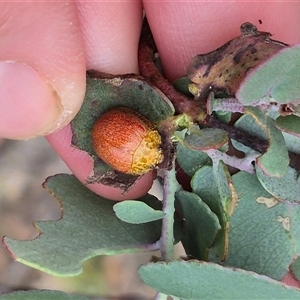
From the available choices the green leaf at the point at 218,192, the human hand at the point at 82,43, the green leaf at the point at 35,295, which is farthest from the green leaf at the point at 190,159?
the green leaf at the point at 35,295

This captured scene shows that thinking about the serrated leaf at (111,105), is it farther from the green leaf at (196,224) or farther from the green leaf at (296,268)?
the green leaf at (296,268)

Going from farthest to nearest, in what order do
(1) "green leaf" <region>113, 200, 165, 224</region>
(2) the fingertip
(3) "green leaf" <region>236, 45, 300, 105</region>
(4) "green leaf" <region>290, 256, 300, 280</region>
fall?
(2) the fingertip, (4) "green leaf" <region>290, 256, 300, 280</region>, (1) "green leaf" <region>113, 200, 165, 224</region>, (3) "green leaf" <region>236, 45, 300, 105</region>

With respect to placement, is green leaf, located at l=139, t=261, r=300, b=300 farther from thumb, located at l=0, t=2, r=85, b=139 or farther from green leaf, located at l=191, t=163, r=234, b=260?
thumb, located at l=0, t=2, r=85, b=139

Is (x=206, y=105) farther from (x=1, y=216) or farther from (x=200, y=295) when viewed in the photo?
(x=1, y=216)

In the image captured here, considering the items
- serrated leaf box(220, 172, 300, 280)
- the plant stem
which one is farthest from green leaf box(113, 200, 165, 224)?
serrated leaf box(220, 172, 300, 280)

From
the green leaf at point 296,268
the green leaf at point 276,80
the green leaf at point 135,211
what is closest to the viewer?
the green leaf at point 276,80

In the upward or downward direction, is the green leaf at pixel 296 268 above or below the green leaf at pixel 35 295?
below

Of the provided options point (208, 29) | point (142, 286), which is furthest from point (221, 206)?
point (142, 286)

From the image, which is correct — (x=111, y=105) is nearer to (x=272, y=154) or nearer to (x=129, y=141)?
(x=129, y=141)
